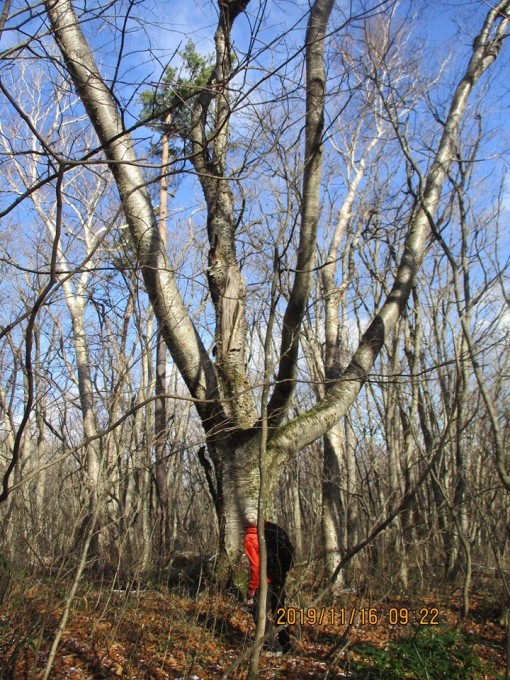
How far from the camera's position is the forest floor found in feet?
11.4

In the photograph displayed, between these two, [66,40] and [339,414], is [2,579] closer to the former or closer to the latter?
[339,414]

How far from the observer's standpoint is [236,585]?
172 inches

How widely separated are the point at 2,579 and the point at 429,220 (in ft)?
17.4

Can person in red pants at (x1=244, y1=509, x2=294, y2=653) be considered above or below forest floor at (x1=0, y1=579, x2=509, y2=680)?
above

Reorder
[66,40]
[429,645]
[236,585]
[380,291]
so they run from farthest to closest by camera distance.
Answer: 1. [380,291]
2. [236,585]
3. [429,645]
4. [66,40]

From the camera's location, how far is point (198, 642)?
3994mm

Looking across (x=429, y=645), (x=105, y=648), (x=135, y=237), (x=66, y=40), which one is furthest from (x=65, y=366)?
(x=429, y=645)
